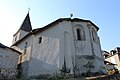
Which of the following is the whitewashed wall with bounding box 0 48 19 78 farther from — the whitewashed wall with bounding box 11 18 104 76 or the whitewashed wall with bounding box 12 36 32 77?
the whitewashed wall with bounding box 11 18 104 76

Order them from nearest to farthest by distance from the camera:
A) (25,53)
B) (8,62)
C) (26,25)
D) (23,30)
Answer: (8,62)
(25,53)
(23,30)
(26,25)

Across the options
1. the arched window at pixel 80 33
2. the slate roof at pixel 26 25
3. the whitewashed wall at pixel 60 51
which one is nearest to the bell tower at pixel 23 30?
the slate roof at pixel 26 25

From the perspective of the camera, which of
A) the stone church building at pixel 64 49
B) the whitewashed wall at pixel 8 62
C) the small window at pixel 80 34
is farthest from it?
the whitewashed wall at pixel 8 62

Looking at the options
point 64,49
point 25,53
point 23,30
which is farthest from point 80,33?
point 23,30

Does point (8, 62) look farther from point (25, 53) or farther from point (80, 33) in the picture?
point (80, 33)

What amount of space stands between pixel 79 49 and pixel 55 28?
4.04 meters

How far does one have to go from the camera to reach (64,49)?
650 inches

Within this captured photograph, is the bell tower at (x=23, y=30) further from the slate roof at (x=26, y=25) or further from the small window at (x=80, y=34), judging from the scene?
the small window at (x=80, y=34)

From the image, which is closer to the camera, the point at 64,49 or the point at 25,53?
the point at 64,49

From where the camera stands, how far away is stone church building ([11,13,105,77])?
52.7 ft

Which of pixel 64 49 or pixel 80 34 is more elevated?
pixel 80 34

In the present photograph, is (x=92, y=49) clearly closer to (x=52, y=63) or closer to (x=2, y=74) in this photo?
(x=52, y=63)

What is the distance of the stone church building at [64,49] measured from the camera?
16078 mm

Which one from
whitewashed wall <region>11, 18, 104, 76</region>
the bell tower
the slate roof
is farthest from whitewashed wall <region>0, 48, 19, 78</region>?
the slate roof
